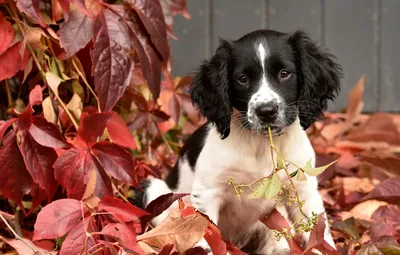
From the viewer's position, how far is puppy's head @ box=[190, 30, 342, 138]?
275 cm

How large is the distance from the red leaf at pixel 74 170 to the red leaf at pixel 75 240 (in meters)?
0.30

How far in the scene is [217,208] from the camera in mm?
2984

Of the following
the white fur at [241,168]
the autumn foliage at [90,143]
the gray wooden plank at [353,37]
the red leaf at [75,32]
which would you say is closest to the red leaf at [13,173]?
the autumn foliage at [90,143]

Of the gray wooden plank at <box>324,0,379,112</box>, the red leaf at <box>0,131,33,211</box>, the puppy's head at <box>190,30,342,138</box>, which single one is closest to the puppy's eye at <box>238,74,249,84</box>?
the puppy's head at <box>190,30,342,138</box>

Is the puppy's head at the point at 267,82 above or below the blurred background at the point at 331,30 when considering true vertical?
above

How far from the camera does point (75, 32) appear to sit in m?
2.58

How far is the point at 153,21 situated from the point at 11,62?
52cm

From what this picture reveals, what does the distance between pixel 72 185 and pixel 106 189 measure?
0.12m

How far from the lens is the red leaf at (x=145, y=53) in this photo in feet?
9.00

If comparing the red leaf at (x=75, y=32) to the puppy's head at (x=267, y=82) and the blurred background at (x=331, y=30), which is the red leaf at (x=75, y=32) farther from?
the blurred background at (x=331, y=30)

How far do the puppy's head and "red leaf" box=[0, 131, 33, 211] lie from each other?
2.48 feet

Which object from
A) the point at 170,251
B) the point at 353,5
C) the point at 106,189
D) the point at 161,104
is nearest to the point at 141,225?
the point at 106,189

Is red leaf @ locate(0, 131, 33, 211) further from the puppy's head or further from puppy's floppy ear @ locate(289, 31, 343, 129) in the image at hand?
puppy's floppy ear @ locate(289, 31, 343, 129)

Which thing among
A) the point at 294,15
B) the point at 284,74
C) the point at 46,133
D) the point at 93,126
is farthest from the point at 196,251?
the point at 294,15
